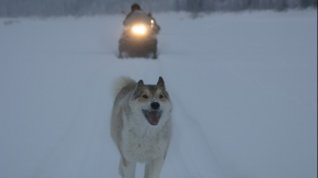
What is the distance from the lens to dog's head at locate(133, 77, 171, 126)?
5074 mm

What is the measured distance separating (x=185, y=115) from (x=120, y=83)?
2847 millimetres

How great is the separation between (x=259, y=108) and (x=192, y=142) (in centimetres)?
271

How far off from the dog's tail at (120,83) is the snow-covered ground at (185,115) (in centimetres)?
88

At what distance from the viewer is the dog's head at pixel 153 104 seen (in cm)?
507

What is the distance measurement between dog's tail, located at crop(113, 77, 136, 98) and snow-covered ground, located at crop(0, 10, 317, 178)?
880 mm

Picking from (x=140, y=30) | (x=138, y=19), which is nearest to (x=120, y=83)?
(x=140, y=30)

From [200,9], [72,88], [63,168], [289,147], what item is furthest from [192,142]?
[200,9]

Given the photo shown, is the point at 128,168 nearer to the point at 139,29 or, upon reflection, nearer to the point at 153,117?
the point at 153,117

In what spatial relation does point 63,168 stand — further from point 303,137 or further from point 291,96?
point 291,96

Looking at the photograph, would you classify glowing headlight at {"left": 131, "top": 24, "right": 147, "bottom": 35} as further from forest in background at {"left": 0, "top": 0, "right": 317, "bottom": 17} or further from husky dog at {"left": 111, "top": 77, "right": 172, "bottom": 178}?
forest in background at {"left": 0, "top": 0, "right": 317, "bottom": 17}

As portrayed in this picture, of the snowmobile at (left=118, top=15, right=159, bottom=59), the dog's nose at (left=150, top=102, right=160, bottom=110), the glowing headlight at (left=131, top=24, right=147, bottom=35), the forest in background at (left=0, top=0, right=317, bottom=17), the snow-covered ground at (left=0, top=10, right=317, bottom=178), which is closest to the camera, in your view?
the dog's nose at (left=150, top=102, right=160, bottom=110)

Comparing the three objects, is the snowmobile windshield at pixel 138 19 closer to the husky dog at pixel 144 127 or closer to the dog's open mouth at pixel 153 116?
the husky dog at pixel 144 127

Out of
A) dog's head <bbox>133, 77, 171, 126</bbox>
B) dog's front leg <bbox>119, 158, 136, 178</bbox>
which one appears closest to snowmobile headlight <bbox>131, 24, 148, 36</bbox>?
dog's front leg <bbox>119, 158, 136, 178</bbox>

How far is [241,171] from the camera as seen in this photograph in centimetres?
654
